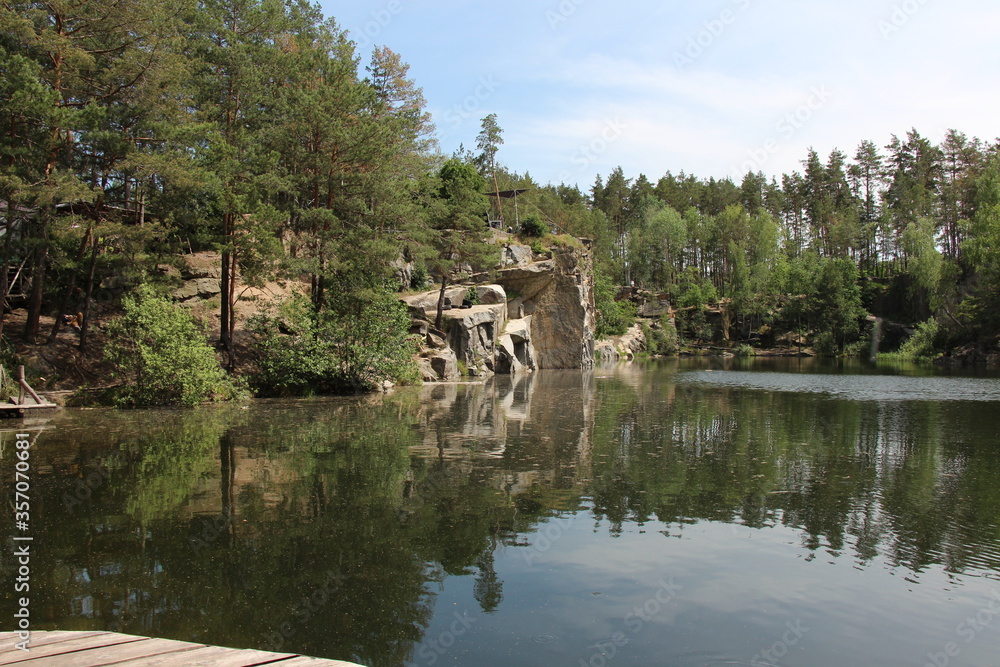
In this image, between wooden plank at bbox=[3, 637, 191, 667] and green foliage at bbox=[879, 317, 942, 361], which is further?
green foliage at bbox=[879, 317, 942, 361]

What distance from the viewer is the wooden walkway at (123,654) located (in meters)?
3.51

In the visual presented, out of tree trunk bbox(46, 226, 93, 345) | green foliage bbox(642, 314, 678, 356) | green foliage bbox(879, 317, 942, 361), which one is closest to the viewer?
tree trunk bbox(46, 226, 93, 345)

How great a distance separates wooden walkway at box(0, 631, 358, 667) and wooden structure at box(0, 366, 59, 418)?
59.2 feet

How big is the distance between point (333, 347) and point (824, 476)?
2055 cm

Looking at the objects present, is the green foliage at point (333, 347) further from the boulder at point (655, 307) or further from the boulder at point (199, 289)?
the boulder at point (655, 307)

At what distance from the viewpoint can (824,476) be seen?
41.7 feet

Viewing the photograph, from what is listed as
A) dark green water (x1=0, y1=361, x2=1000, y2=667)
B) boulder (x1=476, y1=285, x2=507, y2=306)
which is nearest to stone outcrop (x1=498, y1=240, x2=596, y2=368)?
boulder (x1=476, y1=285, x2=507, y2=306)

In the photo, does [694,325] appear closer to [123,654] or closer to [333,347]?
[333,347]

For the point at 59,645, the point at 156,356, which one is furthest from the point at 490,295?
the point at 59,645

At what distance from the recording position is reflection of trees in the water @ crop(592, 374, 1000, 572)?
9117 millimetres

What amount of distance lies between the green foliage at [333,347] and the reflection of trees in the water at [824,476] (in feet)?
36.9

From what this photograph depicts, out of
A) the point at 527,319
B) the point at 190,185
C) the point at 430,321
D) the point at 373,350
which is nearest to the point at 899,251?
the point at 527,319

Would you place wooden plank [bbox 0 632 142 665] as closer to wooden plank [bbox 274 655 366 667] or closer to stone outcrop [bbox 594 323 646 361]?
wooden plank [bbox 274 655 366 667]

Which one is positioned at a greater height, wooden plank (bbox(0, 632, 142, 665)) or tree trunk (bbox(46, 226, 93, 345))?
tree trunk (bbox(46, 226, 93, 345))
